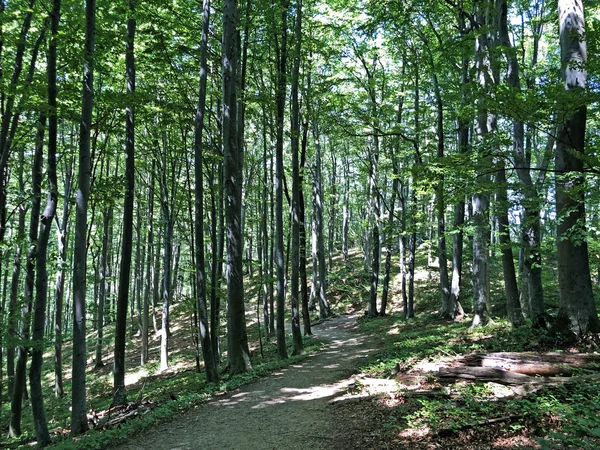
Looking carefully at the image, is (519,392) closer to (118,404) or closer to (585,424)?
(585,424)

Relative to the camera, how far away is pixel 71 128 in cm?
1625

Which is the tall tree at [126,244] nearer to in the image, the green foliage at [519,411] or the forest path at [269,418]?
the forest path at [269,418]

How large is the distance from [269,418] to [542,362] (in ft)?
14.5

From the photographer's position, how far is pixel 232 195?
31.8 feet

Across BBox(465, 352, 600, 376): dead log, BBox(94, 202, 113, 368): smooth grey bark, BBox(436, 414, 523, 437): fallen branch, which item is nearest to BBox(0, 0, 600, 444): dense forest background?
BBox(465, 352, 600, 376): dead log

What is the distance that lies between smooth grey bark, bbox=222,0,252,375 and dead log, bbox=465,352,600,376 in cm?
579

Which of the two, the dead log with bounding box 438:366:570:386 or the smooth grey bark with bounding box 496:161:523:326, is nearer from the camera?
the dead log with bounding box 438:366:570:386

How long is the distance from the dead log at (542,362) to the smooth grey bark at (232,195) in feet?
19.0

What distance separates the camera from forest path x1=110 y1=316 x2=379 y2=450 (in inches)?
205

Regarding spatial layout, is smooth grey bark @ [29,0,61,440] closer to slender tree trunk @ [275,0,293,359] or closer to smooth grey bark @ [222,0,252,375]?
smooth grey bark @ [222,0,252,375]

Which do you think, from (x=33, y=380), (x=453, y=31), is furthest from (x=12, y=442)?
(x=453, y=31)

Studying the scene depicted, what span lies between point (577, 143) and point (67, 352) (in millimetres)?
32322

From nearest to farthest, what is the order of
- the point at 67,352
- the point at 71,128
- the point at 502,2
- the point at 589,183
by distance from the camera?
1. the point at 589,183
2. the point at 502,2
3. the point at 71,128
4. the point at 67,352

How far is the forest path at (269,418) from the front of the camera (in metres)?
5.20
